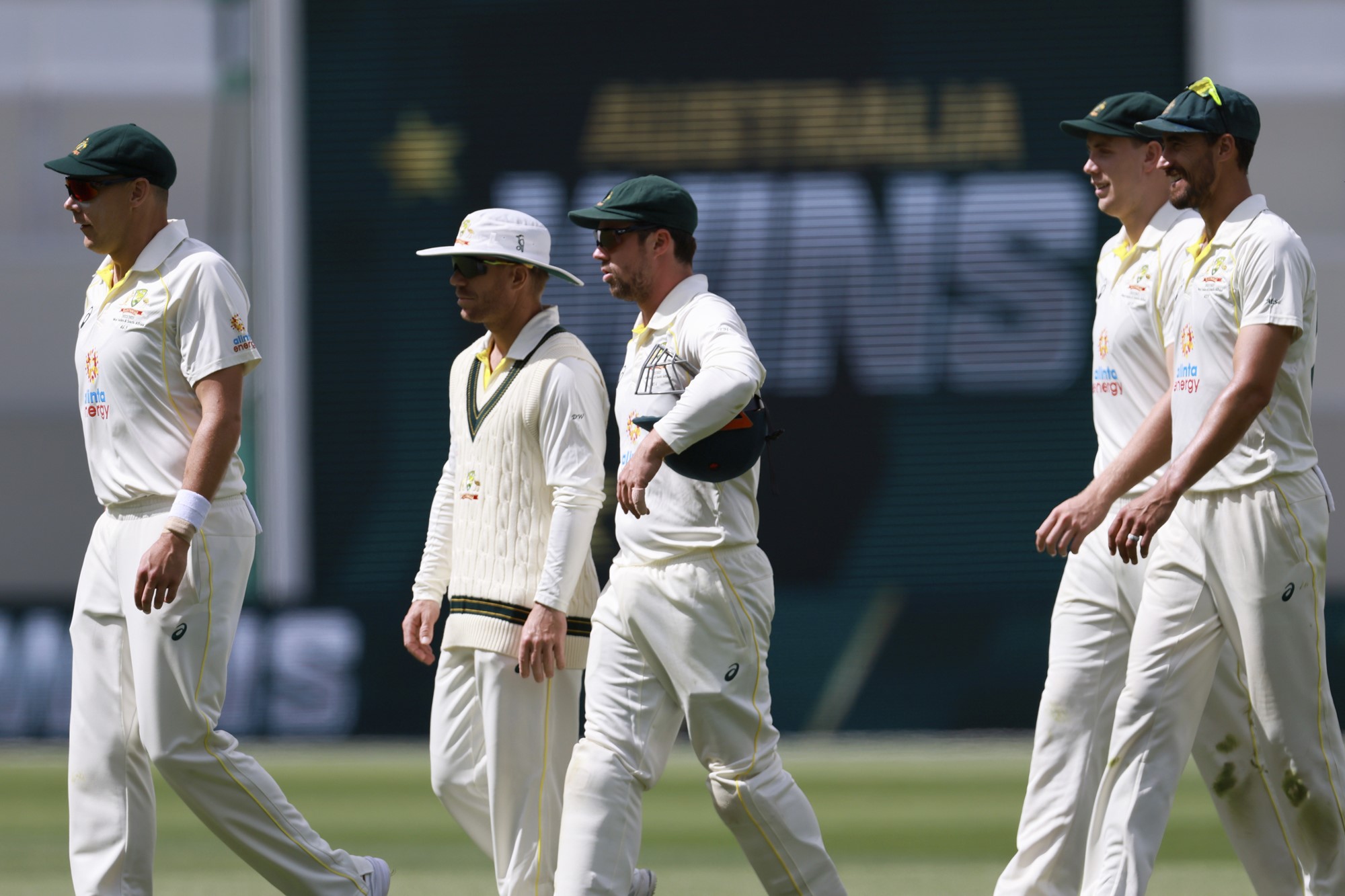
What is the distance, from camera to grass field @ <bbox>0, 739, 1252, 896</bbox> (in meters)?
6.93

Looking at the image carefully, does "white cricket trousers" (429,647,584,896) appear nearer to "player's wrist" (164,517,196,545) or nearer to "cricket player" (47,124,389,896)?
"cricket player" (47,124,389,896)

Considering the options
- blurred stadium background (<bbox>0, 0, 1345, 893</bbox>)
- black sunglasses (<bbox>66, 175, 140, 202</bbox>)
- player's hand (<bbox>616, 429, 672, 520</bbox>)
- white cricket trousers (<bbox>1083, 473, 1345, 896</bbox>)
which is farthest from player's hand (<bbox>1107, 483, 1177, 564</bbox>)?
blurred stadium background (<bbox>0, 0, 1345, 893</bbox>)

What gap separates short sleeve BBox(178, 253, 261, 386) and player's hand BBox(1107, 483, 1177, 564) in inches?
86.7

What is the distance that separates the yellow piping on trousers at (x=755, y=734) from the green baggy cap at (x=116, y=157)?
1782 mm

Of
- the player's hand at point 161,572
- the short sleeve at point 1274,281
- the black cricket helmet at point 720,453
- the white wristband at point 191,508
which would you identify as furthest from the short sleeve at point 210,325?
the short sleeve at point 1274,281

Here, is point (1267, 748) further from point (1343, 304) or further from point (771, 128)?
point (1343, 304)

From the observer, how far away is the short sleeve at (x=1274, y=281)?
4609 millimetres

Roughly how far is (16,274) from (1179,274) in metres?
15.2

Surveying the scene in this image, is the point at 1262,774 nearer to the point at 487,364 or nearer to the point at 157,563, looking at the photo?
the point at 487,364

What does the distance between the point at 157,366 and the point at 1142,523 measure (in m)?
2.50

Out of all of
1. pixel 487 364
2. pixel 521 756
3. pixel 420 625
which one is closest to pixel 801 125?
pixel 487 364

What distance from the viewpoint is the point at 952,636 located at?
13.1 m

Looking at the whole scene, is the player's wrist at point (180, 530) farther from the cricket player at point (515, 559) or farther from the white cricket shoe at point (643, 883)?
the white cricket shoe at point (643, 883)

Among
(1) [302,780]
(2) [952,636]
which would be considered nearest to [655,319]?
(1) [302,780]
